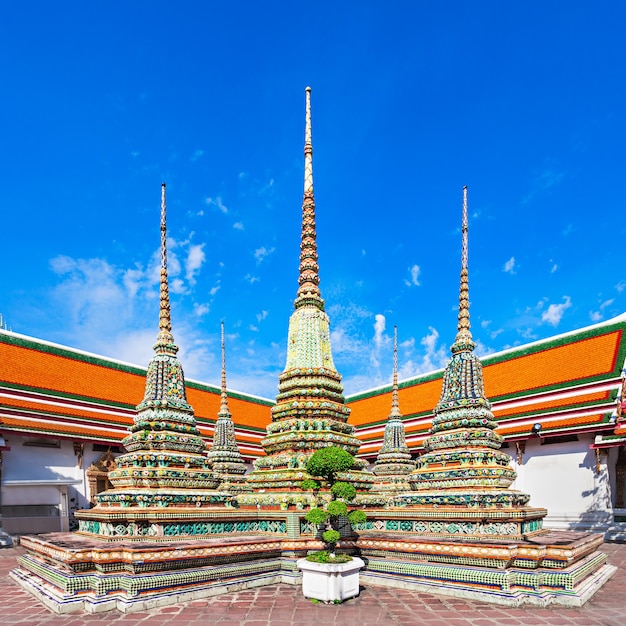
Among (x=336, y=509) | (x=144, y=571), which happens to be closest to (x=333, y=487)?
(x=336, y=509)

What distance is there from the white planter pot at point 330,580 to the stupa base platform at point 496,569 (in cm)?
140

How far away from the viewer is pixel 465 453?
9445 mm

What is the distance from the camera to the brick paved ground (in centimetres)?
616

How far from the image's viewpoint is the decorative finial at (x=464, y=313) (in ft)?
36.0

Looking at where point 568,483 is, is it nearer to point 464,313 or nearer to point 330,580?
point 464,313

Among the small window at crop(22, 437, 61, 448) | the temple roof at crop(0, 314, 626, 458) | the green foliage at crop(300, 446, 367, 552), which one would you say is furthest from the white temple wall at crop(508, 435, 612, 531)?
the small window at crop(22, 437, 61, 448)

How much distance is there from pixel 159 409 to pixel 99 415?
12.2 metres

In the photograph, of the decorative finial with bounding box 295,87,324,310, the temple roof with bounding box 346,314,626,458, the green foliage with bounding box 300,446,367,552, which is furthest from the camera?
the temple roof with bounding box 346,314,626,458

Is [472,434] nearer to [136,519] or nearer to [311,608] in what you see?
[311,608]

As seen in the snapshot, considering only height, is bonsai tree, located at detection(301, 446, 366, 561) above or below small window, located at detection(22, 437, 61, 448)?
below

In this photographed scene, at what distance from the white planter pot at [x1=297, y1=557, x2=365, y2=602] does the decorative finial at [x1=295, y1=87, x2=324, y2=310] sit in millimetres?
6192

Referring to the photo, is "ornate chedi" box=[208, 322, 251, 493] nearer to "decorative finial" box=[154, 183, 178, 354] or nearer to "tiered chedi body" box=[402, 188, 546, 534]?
"decorative finial" box=[154, 183, 178, 354]

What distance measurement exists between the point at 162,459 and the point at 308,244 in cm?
610

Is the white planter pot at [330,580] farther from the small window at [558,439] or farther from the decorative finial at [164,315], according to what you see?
the small window at [558,439]
